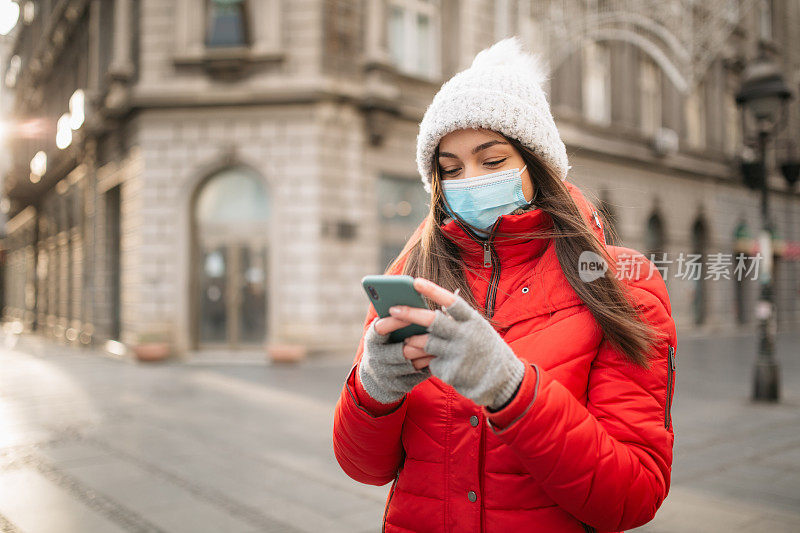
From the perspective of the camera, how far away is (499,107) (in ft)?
5.15

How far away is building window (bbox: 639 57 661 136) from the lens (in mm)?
21797

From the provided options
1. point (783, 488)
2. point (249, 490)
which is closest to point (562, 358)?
point (249, 490)

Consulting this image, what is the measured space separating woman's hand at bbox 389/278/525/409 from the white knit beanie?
1.99 ft

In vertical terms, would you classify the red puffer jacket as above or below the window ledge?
below

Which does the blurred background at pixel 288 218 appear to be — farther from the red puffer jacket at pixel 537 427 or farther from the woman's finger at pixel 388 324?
the woman's finger at pixel 388 324

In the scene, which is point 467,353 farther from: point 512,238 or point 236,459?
point 236,459

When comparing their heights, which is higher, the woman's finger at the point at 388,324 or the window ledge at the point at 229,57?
the window ledge at the point at 229,57

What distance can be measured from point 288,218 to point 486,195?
39.1 ft

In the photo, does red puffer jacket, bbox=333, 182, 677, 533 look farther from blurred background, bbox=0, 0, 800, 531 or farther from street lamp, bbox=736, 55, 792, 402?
street lamp, bbox=736, 55, 792, 402

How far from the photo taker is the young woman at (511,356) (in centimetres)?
123

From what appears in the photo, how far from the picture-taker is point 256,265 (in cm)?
1376

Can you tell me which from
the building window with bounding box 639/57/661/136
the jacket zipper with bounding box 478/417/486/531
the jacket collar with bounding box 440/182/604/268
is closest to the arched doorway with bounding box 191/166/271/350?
the jacket collar with bounding box 440/182/604/268

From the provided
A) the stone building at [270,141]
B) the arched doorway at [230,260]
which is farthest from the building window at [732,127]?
the arched doorway at [230,260]

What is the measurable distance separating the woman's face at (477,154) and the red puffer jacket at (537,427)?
0.54 ft
